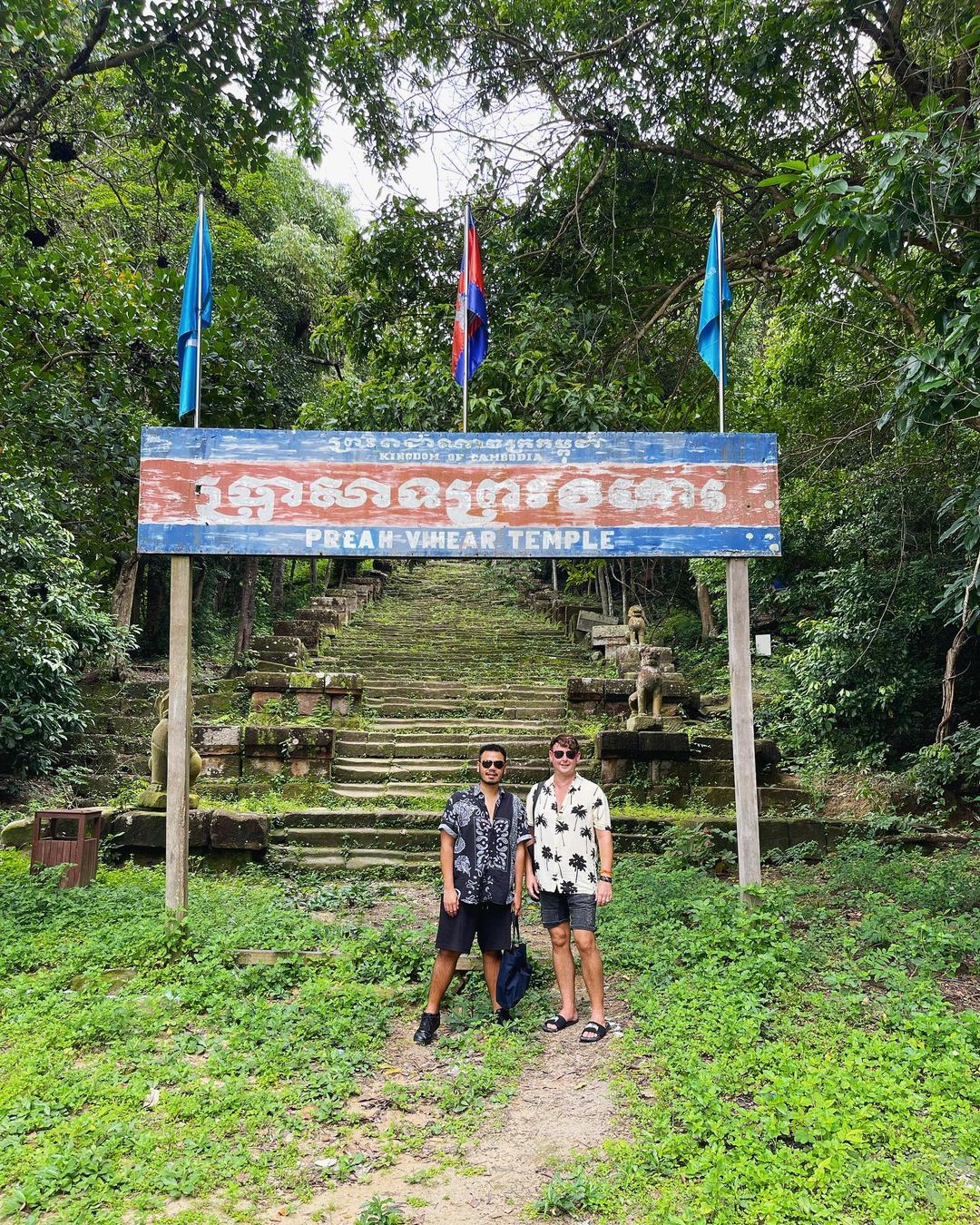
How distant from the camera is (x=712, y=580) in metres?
17.2

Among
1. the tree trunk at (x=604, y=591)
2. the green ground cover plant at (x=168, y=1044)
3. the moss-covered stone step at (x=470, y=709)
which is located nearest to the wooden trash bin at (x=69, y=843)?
the green ground cover plant at (x=168, y=1044)

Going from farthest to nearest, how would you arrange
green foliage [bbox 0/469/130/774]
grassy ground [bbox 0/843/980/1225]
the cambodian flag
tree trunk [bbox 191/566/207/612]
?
1. tree trunk [bbox 191/566/207/612]
2. green foliage [bbox 0/469/130/774]
3. the cambodian flag
4. grassy ground [bbox 0/843/980/1225]

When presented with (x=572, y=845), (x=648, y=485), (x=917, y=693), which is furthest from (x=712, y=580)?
(x=572, y=845)

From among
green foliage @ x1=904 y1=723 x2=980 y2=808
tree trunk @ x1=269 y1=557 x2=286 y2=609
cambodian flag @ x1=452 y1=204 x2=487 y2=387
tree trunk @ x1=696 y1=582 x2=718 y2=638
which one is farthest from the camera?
tree trunk @ x1=269 y1=557 x2=286 y2=609

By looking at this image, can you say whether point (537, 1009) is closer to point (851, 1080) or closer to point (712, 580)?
point (851, 1080)

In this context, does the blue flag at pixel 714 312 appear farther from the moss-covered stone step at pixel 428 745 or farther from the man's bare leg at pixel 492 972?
the moss-covered stone step at pixel 428 745

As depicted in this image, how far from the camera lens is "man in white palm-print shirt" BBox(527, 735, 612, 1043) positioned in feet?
14.3

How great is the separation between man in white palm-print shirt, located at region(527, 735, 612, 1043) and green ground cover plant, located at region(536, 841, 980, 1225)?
39cm

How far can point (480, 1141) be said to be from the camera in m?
3.36

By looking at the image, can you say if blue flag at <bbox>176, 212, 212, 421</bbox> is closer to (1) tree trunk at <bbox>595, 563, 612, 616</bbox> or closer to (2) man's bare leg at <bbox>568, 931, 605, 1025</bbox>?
(2) man's bare leg at <bbox>568, 931, 605, 1025</bbox>

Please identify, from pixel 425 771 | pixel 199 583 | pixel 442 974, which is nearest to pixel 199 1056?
pixel 442 974

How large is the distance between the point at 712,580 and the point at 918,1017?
1374 cm

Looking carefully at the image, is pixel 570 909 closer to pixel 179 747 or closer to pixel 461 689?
pixel 179 747

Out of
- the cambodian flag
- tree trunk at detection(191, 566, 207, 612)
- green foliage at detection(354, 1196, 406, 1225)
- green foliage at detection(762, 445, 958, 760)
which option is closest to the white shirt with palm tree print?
green foliage at detection(354, 1196, 406, 1225)
